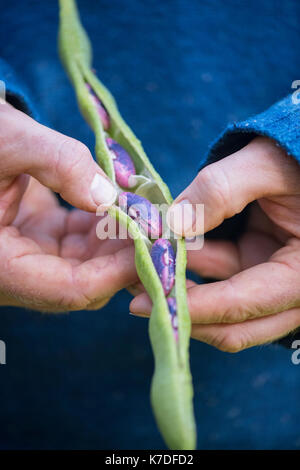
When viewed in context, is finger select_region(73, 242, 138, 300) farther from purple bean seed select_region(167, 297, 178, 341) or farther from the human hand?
purple bean seed select_region(167, 297, 178, 341)

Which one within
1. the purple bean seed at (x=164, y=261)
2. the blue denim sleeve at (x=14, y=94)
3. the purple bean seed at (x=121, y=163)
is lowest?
the purple bean seed at (x=164, y=261)

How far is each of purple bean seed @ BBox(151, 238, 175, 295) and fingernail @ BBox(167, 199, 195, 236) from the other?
0.14 feet

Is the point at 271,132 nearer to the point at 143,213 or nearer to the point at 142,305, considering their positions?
the point at 143,213

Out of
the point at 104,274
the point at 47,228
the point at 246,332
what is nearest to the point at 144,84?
the point at 47,228

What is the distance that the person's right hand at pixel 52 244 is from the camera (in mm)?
970

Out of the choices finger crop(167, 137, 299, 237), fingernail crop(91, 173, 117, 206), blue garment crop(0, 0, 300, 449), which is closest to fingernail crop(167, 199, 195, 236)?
finger crop(167, 137, 299, 237)

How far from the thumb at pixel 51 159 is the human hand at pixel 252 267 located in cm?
21

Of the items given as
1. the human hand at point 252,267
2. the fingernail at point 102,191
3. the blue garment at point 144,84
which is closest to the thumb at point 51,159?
the fingernail at point 102,191

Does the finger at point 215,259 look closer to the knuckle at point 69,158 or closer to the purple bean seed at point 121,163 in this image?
Result: the purple bean seed at point 121,163

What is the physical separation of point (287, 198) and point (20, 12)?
3.56ft

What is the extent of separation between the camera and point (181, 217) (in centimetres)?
98

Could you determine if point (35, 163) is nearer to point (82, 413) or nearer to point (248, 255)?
point (248, 255)

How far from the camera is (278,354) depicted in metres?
1.51
